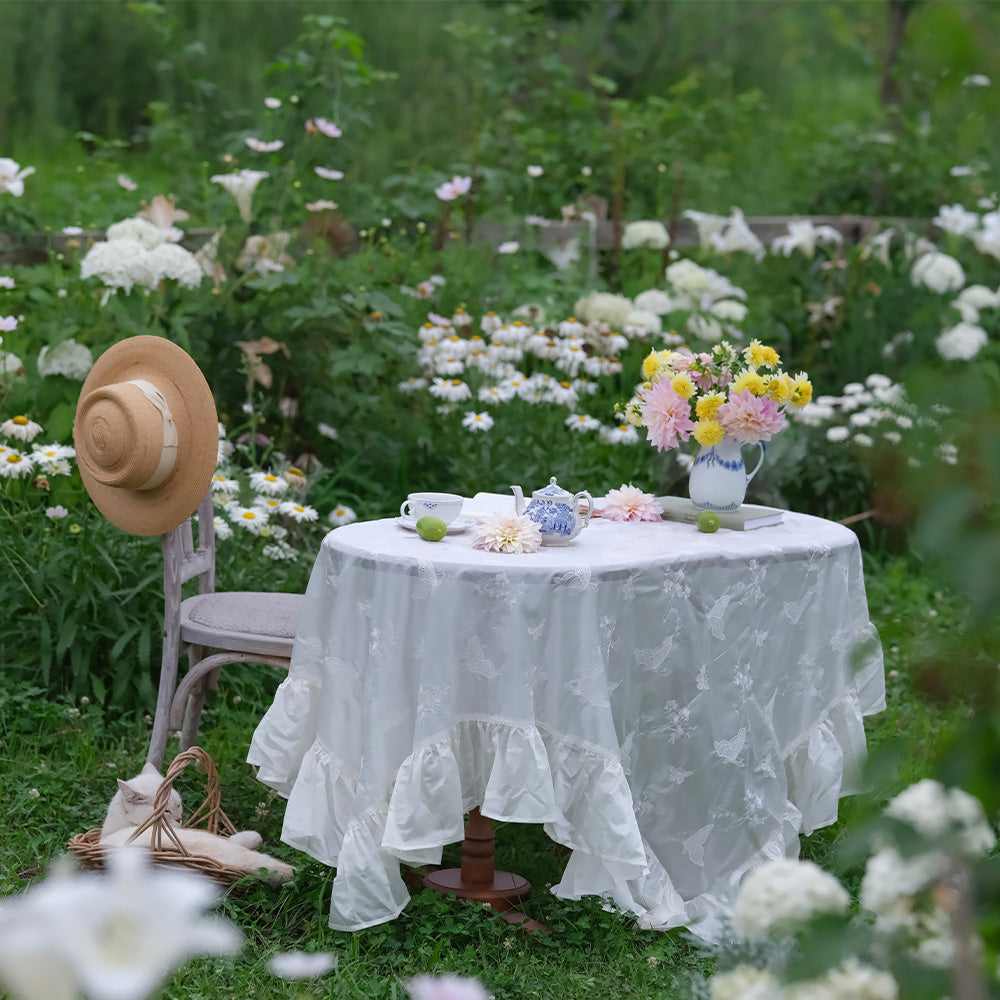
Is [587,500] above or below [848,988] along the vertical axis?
below

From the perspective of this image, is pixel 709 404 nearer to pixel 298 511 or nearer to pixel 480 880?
pixel 480 880

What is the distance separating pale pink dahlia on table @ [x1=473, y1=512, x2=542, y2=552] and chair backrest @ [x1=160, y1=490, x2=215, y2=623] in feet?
3.58

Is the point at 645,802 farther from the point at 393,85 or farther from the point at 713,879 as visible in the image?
the point at 393,85

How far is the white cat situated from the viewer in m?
3.17

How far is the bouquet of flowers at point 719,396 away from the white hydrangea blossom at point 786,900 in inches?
86.2

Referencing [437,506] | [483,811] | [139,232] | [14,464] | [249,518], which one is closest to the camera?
[483,811]

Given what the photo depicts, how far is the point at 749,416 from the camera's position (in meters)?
3.31

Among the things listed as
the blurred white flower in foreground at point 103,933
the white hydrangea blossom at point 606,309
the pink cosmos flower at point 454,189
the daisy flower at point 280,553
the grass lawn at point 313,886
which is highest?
the blurred white flower in foreground at point 103,933

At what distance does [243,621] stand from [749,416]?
1.43m

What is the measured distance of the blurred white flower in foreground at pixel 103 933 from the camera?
2.69ft

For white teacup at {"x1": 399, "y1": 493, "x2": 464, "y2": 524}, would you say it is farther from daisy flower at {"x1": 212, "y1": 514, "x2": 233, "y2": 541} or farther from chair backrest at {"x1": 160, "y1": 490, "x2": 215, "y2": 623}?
daisy flower at {"x1": 212, "y1": 514, "x2": 233, "y2": 541}

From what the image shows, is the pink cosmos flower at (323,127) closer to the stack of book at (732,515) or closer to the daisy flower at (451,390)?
the daisy flower at (451,390)

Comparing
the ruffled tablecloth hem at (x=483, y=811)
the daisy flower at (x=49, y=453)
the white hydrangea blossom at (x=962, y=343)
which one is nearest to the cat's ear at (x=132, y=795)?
the ruffled tablecloth hem at (x=483, y=811)

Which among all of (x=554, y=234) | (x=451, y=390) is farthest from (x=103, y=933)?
(x=554, y=234)
